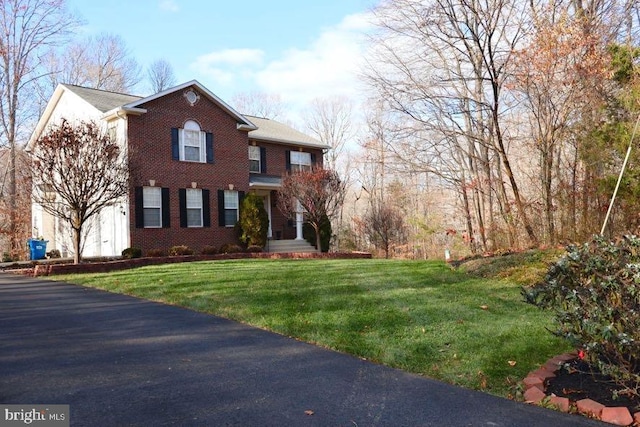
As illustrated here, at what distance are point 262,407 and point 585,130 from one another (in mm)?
10851

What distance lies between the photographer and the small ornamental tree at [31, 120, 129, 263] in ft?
39.3

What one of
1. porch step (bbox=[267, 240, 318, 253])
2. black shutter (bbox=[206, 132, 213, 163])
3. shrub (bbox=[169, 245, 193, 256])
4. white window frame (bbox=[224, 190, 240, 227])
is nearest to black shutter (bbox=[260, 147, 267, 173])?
white window frame (bbox=[224, 190, 240, 227])

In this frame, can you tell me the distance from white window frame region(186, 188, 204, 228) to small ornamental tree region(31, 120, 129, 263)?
378 centimetres

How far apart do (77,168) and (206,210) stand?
5.54m

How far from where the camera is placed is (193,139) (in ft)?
55.6

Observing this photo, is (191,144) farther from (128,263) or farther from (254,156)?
(128,263)

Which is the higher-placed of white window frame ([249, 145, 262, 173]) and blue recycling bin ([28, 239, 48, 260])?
white window frame ([249, 145, 262, 173])

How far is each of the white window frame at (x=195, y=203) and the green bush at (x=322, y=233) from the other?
4702mm

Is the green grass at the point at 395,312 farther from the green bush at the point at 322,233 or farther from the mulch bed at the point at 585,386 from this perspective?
the green bush at the point at 322,233

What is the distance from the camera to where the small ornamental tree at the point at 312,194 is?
56.0 feet

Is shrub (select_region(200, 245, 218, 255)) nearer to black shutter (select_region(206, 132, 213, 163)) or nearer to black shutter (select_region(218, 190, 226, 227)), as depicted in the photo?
black shutter (select_region(218, 190, 226, 227))

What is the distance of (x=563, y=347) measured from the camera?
4.60m

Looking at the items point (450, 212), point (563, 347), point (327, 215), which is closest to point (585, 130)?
point (563, 347)

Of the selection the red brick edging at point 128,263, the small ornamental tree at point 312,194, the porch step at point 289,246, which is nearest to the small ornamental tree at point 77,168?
the red brick edging at point 128,263
